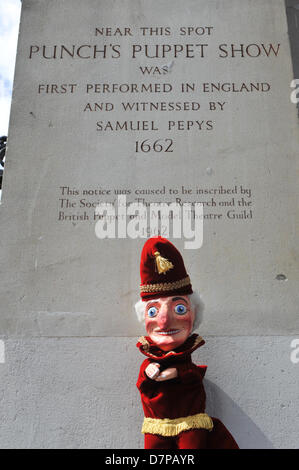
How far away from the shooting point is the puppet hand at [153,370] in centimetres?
267

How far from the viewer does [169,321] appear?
2748mm

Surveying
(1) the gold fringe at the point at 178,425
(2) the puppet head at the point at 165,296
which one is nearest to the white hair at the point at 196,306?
(2) the puppet head at the point at 165,296

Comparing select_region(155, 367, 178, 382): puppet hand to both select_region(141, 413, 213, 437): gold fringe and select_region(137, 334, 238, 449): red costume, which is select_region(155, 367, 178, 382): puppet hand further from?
A: select_region(141, 413, 213, 437): gold fringe

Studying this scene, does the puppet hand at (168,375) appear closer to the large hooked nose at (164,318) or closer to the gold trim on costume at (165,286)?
the large hooked nose at (164,318)

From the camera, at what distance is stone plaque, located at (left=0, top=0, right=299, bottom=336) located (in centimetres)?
342

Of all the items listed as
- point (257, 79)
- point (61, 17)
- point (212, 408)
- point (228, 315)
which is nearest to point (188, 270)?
point (228, 315)

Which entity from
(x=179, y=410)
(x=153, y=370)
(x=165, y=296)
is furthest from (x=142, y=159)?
(x=179, y=410)

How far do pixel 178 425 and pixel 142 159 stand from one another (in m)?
2.16

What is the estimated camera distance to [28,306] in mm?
3424

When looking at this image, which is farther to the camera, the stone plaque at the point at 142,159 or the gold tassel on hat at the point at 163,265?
the stone plaque at the point at 142,159

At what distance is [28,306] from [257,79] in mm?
2828

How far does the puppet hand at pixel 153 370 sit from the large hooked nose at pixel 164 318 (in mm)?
232
